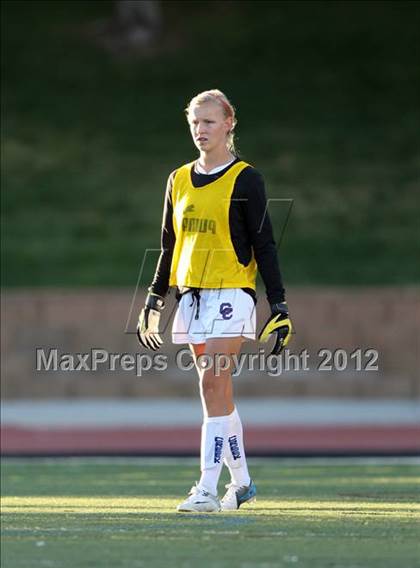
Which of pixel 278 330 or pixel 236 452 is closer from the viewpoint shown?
pixel 278 330

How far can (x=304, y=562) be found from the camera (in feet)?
23.4

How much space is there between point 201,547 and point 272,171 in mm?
19353

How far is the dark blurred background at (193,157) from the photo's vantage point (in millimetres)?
21656

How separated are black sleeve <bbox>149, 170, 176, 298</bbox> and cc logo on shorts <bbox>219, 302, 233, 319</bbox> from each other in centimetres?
62

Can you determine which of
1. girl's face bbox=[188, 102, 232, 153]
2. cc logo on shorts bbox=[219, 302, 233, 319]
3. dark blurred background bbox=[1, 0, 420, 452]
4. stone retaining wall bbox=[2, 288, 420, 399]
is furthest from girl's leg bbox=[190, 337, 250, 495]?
stone retaining wall bbox=[2, 288, 420, 399]

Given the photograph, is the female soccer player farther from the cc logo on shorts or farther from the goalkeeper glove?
the goalkeeper glove

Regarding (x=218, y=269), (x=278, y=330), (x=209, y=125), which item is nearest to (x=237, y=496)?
(x=278, y=330)

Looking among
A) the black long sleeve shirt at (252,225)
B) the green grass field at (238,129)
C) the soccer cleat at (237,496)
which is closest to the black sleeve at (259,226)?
the black long sleeve shirt at (252,225)

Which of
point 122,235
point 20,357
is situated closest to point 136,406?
point 20,357

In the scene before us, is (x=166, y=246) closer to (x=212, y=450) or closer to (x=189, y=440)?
(x=212, y=450)

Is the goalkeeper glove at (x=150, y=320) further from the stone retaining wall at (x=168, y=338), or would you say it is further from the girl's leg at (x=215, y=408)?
the stone retaining wall at (x=168, y=338)

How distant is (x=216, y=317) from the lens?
868 centimetres

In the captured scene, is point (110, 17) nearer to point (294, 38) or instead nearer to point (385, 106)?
point (294, 38)

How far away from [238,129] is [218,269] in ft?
64.7
